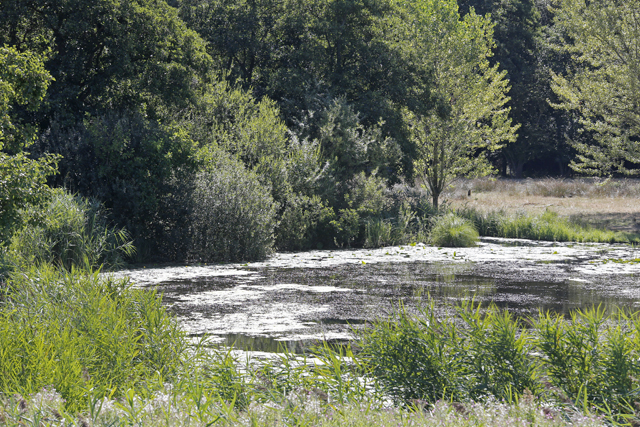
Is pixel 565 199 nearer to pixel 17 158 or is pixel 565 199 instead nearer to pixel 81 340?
pixel 17 158

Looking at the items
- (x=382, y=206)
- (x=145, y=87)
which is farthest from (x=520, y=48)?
(x=145, y=87)

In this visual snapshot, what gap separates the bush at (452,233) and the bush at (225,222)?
6.52 m

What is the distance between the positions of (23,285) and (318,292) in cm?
520

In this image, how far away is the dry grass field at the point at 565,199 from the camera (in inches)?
1066

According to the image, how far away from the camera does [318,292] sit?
1210 centimetres

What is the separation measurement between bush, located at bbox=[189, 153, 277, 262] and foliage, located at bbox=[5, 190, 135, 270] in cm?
211

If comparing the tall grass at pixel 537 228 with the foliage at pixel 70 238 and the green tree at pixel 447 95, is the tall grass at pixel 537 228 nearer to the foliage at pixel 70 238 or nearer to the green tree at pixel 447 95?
the green tree at pixel 447 95

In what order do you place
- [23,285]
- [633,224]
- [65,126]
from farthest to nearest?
[633,224], [65,126], [23,285]

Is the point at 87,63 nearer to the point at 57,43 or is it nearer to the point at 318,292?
the point at 57,43

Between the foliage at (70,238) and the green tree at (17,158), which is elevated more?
the green tree at (17,158)

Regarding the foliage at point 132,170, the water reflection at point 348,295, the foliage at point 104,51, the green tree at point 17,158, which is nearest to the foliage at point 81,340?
the green tree at point 17,158

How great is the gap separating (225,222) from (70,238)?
14.2ft

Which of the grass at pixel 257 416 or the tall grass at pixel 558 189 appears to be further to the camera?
the tall grass at pixel 558 189

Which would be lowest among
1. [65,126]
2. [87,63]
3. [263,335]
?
[263,335]
